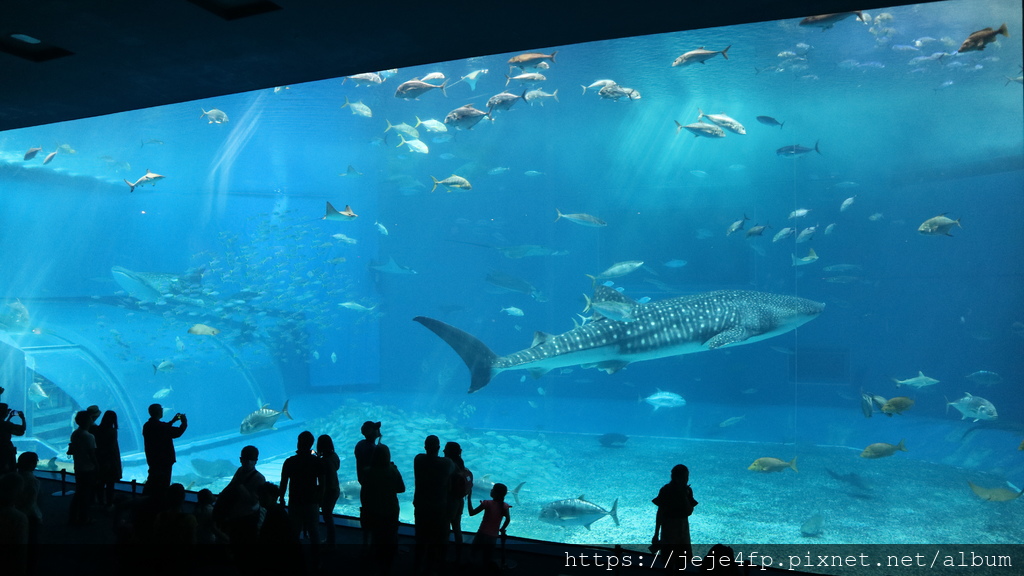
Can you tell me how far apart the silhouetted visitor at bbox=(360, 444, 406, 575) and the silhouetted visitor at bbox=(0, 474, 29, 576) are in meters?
1.87

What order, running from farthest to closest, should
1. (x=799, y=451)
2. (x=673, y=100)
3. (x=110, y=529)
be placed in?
(x=673, y=100) → (x=799, y=451) → (x=110, y=529)

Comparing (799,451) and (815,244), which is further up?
(815,244)

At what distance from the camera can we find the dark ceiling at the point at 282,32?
11.5ft

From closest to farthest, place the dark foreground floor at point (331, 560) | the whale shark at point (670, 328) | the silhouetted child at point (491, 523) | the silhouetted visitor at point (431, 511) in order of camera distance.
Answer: the dark foreground floor at point (331, 560) → the silhouetted visitor at point (431, 511) → the silhouetted child at point (491, 523) → the whale shark at point (670, 328)

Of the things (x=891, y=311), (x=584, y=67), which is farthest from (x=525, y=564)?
(x=891, y=311)

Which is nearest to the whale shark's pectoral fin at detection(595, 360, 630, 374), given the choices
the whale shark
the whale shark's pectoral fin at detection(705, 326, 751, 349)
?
the whale shark

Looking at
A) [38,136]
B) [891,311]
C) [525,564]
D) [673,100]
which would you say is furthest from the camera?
[891,311]

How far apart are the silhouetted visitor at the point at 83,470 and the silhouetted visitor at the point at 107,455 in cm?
21

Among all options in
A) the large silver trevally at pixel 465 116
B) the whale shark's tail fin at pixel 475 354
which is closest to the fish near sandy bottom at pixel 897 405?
the whale shark's tail fin at pixel 475 354

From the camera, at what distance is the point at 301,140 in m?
27.3

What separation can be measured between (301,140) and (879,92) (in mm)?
26108

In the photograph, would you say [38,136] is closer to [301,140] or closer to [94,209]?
[94,209]

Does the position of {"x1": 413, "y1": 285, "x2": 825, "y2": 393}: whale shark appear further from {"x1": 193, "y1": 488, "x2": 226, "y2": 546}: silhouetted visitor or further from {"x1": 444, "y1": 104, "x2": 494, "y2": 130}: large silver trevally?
{"x1": 193, "y1": 488, "x2": 226, "y2": 546}: silhouetted visitor

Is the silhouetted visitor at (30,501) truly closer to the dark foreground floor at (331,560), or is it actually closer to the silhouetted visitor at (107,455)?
the dark foreground floor at (331,560)
